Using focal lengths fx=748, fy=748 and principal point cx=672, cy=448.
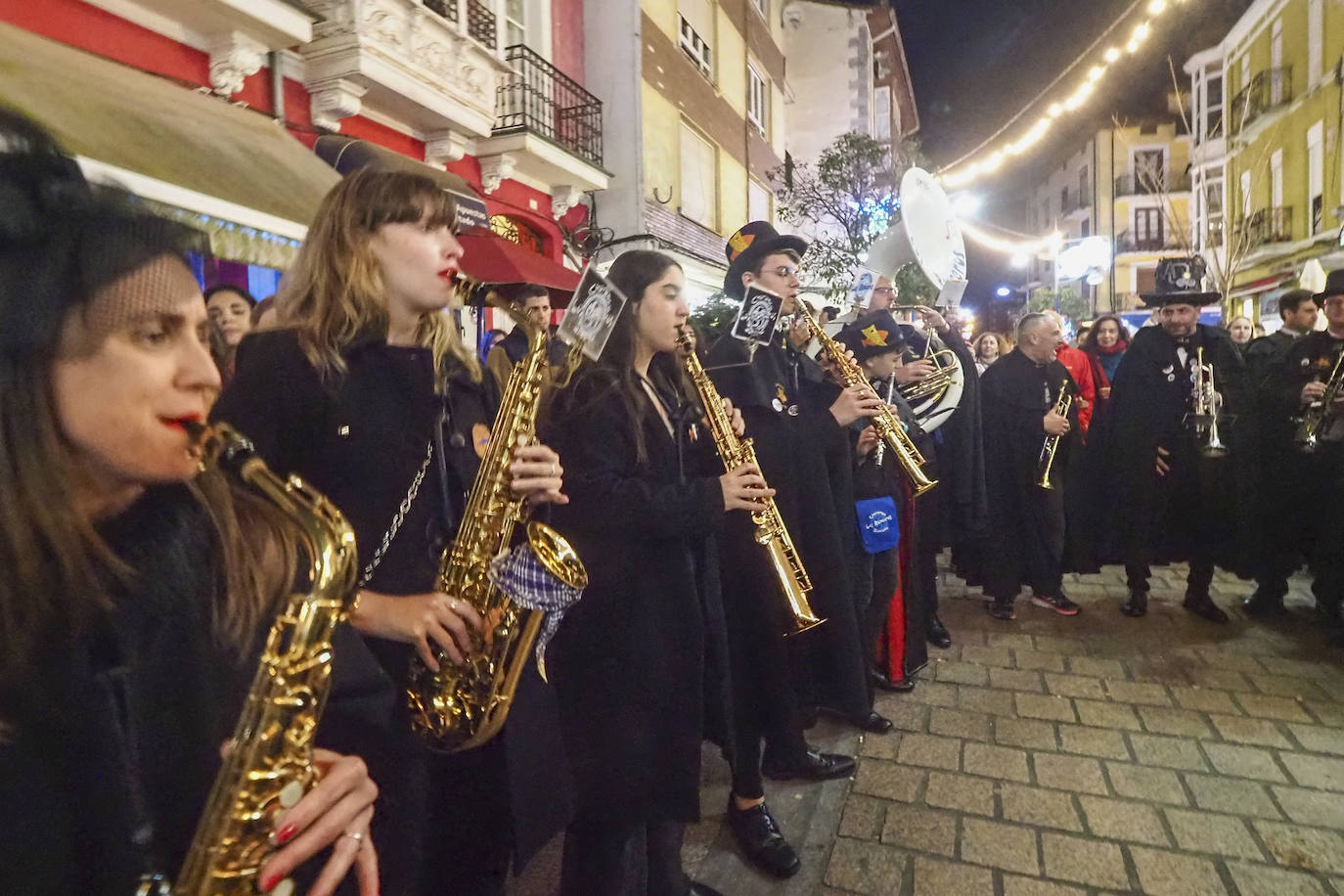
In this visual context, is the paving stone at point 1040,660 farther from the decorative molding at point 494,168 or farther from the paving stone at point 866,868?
the decorative molding at point 494,168

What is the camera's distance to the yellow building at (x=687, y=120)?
12484mm

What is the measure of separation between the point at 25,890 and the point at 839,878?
8.24ft

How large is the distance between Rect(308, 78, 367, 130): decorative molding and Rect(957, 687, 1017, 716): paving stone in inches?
303

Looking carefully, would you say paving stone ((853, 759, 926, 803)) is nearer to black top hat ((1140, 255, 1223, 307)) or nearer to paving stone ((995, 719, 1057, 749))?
paving stone ((995, 719, 1057, 749))

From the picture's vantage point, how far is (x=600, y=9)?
490 inches

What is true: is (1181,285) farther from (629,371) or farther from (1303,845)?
(629,371)

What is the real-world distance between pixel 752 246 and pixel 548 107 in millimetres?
9429

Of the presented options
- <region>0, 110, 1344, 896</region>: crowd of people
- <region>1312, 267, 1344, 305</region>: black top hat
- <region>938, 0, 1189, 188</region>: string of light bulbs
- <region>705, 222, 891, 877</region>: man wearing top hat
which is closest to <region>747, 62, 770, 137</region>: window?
<region>938, 0, 1189, 188</region>: string of light bulbs

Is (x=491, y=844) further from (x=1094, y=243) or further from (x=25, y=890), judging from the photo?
(x=1094, y=243)

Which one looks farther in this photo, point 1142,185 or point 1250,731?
point 1142,185

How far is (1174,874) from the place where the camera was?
264 cm

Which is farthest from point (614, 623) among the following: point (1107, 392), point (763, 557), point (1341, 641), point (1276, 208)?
point (1276, 208)

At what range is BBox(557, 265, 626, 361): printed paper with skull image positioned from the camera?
2.01 m

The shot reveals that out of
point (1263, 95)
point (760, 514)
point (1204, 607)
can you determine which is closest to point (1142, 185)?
point (1263, 95)
